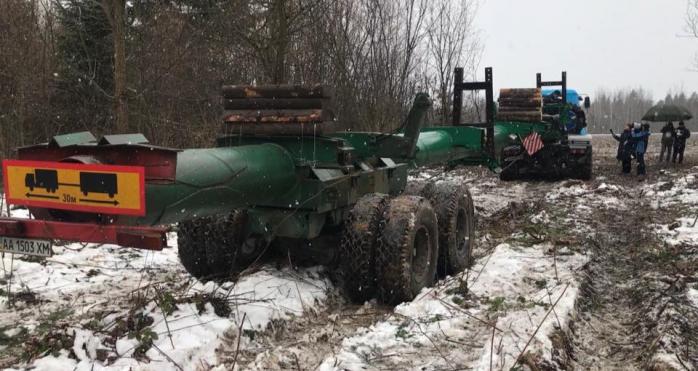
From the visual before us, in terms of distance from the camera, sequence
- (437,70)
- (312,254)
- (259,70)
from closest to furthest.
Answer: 1. (312,254)
2. (259,70)
3. (437,70)

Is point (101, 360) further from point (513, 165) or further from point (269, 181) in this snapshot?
point (513, 165)

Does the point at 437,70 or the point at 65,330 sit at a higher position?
the point at 437,70

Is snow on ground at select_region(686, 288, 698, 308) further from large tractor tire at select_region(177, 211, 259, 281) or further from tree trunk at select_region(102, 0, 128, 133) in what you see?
tree trunk at select_region(102, 0, 128, 133)

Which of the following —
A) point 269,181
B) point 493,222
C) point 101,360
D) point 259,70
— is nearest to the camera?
point 101,360

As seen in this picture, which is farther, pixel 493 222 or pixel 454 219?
pixel 493 222

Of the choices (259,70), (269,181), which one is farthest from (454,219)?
(259,70)

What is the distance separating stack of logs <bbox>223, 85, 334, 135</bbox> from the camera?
5254 mm

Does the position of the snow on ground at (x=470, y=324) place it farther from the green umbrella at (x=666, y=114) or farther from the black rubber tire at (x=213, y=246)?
the green umbrella at (x=666, y=114)

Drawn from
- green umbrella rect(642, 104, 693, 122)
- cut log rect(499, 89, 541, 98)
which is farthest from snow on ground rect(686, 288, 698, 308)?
green umbrella rect(642, 104, 693, 122)

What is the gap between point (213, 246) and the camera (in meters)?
5.70

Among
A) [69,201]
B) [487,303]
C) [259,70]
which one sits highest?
[259,70]

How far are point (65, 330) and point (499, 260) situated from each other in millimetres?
4551

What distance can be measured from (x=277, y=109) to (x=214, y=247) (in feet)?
4.78

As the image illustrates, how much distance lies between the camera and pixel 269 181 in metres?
4.72
